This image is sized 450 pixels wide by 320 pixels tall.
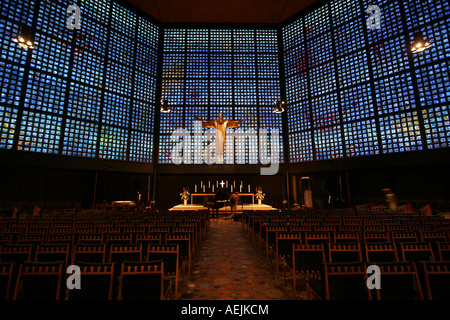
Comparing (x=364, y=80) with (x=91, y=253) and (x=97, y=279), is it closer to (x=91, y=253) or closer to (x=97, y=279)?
(x=91, y=253)

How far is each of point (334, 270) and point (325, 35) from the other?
21.9 metres

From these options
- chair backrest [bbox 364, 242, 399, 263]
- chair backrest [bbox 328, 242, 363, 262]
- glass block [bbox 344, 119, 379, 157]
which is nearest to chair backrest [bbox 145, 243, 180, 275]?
chair backrest [bbox 328, 242, 363, 262]

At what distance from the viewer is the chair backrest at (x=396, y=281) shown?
7.70 ft

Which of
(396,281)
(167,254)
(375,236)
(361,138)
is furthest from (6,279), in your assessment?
(361,138)

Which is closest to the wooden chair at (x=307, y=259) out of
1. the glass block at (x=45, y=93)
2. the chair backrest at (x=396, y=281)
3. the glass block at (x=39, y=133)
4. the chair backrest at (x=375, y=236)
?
the chair backrest at (x=396, y=281)

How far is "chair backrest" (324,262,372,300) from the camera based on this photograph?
2.43m

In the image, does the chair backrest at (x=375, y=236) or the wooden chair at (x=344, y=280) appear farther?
the chair backrest at (x=375, y=236)

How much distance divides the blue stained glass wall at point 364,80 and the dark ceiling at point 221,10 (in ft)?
5.30

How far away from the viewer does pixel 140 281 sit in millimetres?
2461

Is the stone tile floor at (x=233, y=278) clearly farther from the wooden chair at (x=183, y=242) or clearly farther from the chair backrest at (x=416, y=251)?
the chair backrest at (x=416, y=251)

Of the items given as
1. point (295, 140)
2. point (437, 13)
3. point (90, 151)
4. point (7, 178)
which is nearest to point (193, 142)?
point (90, 151)

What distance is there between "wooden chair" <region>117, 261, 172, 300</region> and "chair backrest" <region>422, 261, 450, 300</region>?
3.05 m

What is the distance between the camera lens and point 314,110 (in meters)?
19.0
